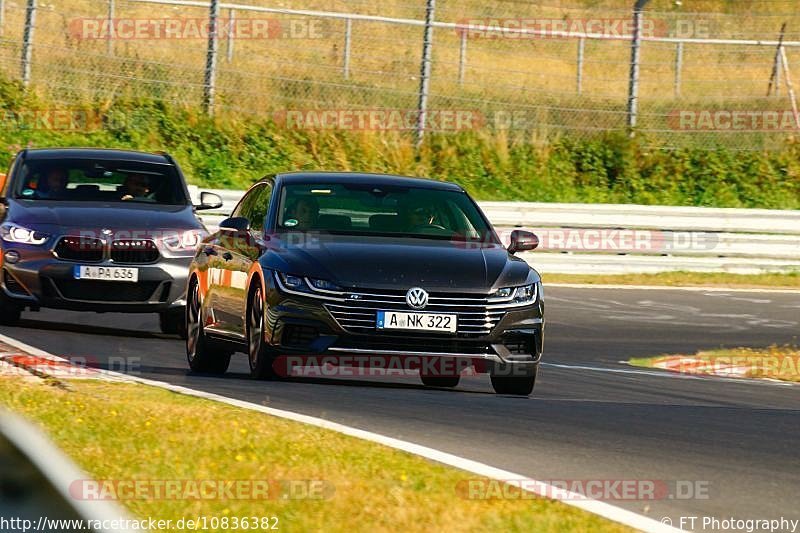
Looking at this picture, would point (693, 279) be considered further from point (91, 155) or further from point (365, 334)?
point (365, 334)

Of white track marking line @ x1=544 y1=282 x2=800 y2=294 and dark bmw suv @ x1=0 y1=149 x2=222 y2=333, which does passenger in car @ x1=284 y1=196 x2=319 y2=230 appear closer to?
dark bmw suv @ x1=0 y1=149 x2=222 y2=333

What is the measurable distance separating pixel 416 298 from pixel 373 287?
28 centimetres

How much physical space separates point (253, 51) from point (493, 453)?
2123 cm

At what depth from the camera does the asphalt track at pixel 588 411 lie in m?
7.25

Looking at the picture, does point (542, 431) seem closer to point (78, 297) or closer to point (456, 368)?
point (456, 368)

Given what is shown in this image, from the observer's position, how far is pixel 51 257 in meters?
14.1

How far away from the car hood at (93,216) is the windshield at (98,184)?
0.87 feet

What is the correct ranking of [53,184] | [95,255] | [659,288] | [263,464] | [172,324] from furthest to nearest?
[659,288] < [53,184] < [172,324] < [95,255] < [263,464]

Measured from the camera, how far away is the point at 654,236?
23.6 m

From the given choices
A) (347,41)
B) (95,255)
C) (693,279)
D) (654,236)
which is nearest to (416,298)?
(95,255)

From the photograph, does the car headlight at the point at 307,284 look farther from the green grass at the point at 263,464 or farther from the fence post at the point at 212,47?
the fence post at the point at 212,47

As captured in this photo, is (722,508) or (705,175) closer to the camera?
(722,508)

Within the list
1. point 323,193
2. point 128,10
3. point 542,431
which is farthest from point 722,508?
point 128,10

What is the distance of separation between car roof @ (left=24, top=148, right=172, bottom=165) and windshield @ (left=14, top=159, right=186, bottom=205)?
8 cm
